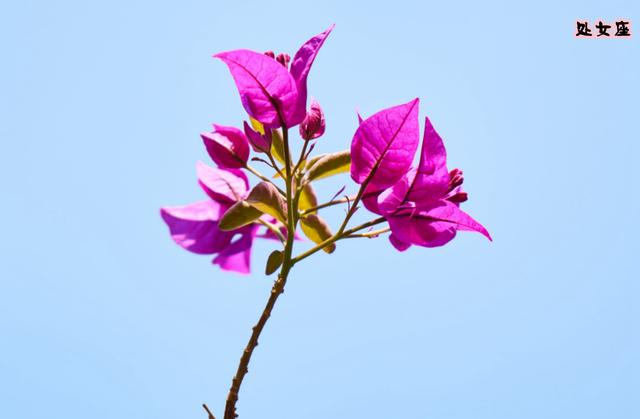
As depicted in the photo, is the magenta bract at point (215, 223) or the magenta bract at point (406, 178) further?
the magenta bract at point (215, 223)

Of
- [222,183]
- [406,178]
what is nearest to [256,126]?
[222,183]

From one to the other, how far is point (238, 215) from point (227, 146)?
0.38ft

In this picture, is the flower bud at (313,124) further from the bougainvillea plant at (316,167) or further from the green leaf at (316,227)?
the green leaf at (316,227)

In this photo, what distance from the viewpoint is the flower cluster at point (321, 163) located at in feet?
2.70

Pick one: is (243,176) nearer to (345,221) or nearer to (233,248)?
(233,248)

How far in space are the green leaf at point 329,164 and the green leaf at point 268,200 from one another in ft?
0.27

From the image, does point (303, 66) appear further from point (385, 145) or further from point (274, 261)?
point (274, 261)

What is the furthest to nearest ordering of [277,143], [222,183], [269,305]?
1. [222,183]
2. [277,143]
3. [269,305]

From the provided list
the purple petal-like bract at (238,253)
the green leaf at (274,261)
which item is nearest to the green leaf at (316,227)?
the green leaf at (274,261)

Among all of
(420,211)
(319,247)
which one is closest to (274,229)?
(319,247)

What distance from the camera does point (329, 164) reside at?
0.91 m

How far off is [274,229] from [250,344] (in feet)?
0.73

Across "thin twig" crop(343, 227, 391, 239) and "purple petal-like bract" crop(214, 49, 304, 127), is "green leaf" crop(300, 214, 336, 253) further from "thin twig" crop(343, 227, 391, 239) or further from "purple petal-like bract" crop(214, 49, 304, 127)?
"purple petal-like bract" crop(214, 49, 304, 127)

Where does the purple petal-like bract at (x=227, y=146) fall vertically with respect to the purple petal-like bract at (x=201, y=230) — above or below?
above
